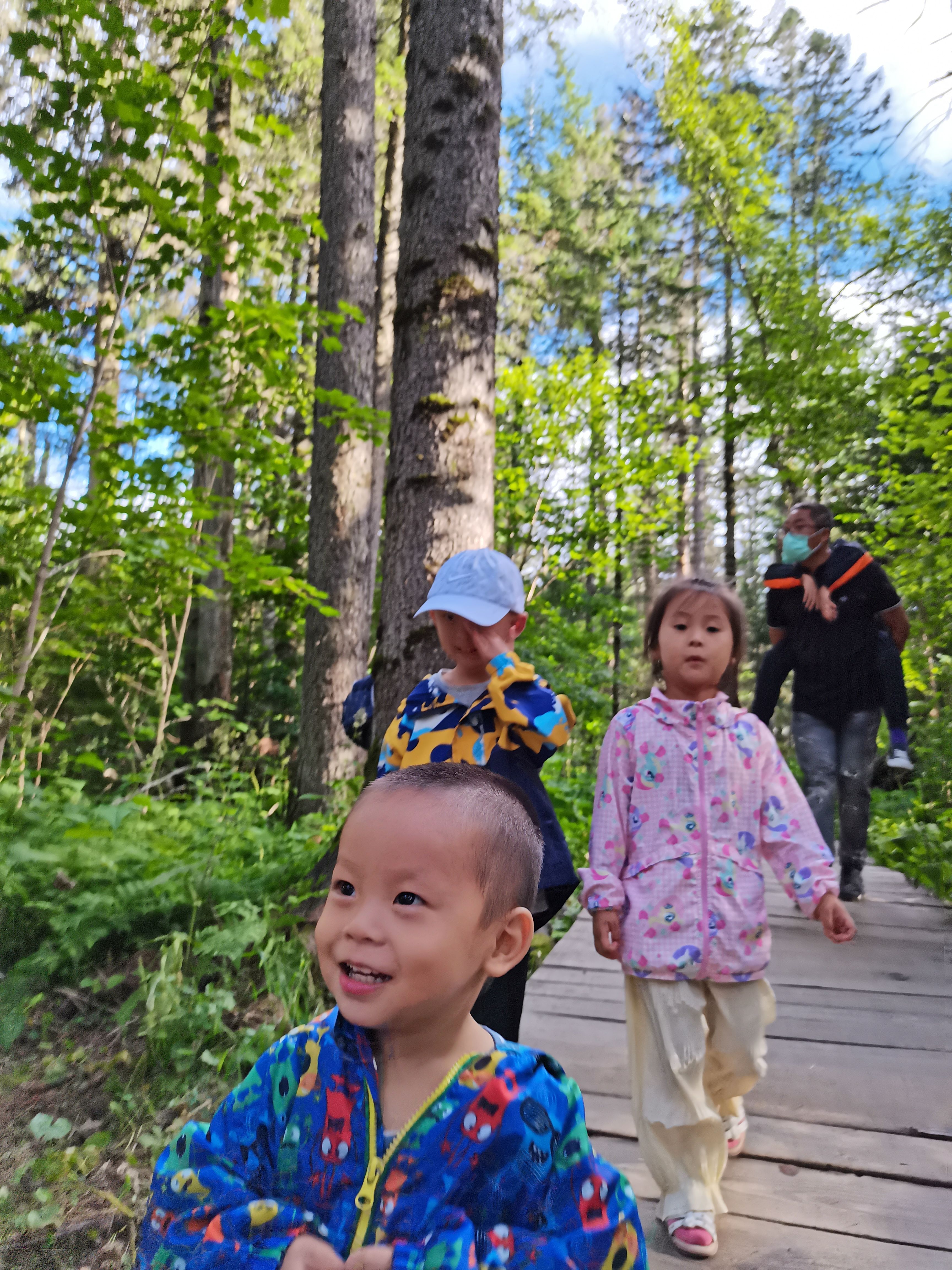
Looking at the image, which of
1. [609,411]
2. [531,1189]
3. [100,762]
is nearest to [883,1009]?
[531,1189]

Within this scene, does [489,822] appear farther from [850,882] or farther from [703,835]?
[850,882]

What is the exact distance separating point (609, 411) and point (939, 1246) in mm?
13094

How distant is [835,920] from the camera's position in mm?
2279

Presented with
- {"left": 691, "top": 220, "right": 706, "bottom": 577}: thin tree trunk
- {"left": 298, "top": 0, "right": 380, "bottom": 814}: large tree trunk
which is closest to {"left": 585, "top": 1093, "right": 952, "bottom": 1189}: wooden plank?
{"left": 298, "top": 0, "right": 380, "bottom": 814}: large tree trunk

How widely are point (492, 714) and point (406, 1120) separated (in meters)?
1.53

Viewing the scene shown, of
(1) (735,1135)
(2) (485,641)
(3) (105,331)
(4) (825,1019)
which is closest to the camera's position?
(2) (485,641)

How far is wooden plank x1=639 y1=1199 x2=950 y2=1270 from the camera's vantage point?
224 centimetres

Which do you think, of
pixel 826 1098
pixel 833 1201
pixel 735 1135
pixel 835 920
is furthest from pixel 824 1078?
pixel 835 920

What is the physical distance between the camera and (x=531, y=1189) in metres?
1.12

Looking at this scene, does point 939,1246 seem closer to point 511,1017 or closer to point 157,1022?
point 511,1017

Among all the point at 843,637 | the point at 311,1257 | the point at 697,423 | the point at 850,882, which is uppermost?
the point at 697,423

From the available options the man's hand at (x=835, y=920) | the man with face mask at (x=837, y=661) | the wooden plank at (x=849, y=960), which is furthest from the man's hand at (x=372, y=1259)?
the man with face mask at (x=837, y=661)

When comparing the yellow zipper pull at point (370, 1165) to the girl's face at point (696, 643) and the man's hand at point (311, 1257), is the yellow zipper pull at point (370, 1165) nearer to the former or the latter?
the man's hand at point (311, 1257)

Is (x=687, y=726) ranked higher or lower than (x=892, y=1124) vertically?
higher
